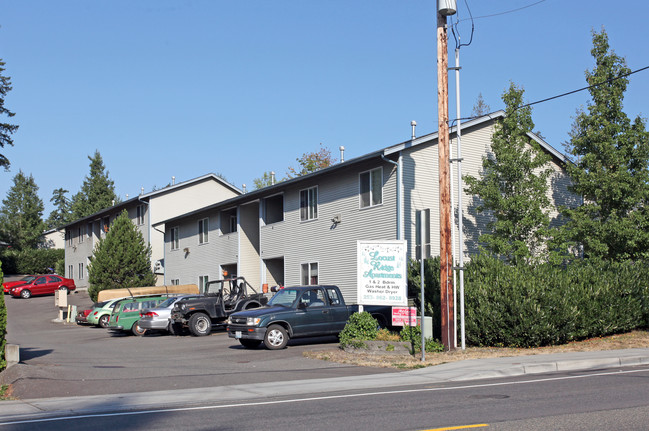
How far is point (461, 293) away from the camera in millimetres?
16281

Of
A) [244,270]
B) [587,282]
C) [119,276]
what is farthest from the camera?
→ [119,276]

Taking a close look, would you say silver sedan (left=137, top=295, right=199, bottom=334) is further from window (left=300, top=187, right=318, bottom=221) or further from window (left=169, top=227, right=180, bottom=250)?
window (left=169, top=227, right=180, bottom=250)

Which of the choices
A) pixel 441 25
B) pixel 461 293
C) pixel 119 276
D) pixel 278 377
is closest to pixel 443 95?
pixel 441 25

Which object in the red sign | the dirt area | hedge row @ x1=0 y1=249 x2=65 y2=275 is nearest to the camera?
the dirt area

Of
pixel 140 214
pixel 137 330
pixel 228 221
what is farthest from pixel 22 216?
pixel 137 330

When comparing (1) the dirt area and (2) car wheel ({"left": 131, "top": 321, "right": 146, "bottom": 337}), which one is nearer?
(1) the dirt area

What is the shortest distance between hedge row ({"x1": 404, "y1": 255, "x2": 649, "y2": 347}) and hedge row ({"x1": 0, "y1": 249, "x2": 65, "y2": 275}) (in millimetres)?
62907

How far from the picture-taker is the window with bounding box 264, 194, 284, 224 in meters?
31.7

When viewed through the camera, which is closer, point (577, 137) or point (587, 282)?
point (587, 282)

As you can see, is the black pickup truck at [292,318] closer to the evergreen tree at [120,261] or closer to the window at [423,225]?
the window at [423,225]

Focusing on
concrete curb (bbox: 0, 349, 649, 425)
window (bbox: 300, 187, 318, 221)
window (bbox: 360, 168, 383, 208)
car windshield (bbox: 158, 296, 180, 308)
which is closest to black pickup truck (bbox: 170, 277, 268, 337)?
car windshield (bbox: 158, 296, 180, 308)

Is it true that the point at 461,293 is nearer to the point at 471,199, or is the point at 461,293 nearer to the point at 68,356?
the point at 471,199

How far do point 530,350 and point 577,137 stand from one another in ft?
32.5

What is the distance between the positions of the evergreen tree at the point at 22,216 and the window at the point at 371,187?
64.5 m
